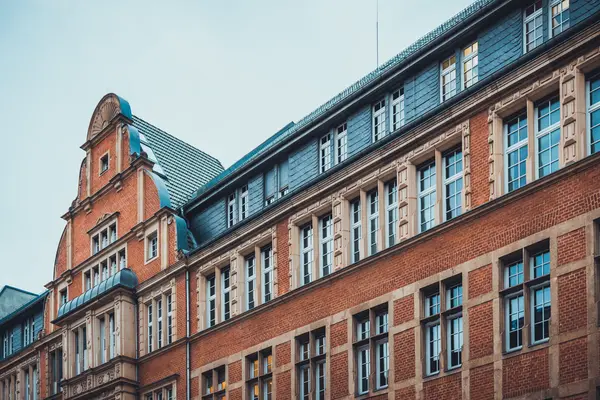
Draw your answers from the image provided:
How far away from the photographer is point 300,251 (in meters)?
30.8

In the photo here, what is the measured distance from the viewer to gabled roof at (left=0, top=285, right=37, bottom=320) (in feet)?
178

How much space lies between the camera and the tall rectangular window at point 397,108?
1118 inches

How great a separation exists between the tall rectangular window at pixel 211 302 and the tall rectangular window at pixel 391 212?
7.99 meters

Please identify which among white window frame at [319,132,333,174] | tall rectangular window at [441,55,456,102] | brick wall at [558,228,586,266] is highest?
tall rectangular window at [441,55,456,102]

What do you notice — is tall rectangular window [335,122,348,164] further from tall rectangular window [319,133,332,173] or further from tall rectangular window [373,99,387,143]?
tall rectangular window [373,99,387,143]

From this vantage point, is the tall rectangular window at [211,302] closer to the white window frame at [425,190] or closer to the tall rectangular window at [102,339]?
the tall rectangular window at [102,339]

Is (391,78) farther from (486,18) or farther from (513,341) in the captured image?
(513,341)

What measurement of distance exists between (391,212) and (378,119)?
111 inches

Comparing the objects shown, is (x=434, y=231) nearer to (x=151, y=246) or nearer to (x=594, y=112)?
(x=594, y=112)

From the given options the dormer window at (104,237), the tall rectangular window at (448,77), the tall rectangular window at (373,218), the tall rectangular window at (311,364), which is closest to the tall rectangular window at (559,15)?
the tall rectangular window at (448,77)

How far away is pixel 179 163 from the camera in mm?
40688

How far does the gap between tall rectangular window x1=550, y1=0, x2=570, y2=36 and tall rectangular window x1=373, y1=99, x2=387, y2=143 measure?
5.97 metres

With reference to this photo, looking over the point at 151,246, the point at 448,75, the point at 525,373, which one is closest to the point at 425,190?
the point at 448,75

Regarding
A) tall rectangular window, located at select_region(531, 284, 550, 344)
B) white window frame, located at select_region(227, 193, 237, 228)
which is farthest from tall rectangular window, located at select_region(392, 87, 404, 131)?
white window frame, located at select_region(227, 193, 237, 228)
